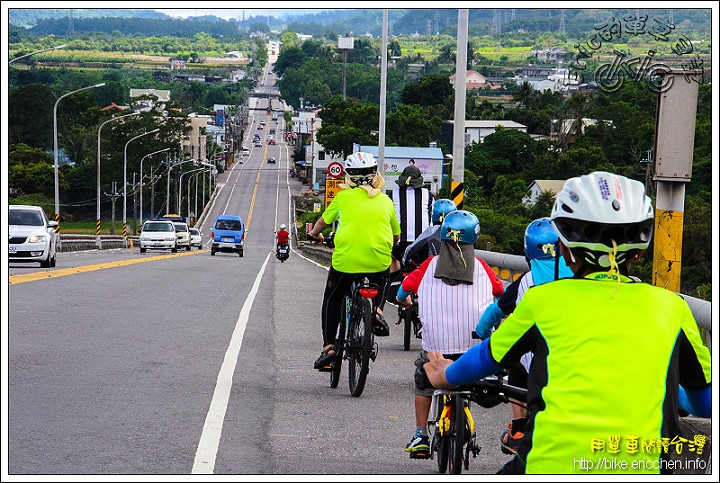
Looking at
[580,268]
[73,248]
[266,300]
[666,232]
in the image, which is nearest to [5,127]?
[580,268]

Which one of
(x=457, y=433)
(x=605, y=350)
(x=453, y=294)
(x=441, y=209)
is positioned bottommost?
(x=457, y=433)

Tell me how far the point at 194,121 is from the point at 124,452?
158990 millimetres

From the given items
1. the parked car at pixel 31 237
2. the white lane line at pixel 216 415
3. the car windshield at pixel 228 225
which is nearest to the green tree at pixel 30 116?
the car windshield at pixel 228 225

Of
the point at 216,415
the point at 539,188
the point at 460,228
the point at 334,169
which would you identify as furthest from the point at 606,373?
the point at 539,188

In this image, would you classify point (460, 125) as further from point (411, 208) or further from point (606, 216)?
point (606, 216)

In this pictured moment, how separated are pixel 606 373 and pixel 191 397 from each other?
19.6ft

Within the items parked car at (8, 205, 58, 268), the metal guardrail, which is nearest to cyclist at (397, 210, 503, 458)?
parked car at (8, 205, 58, 268)

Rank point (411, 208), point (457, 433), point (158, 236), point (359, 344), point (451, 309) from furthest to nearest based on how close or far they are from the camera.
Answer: point (158, 236) < point (411, 208) < point (359, 344) < point (451, 309) < point (457, 433)

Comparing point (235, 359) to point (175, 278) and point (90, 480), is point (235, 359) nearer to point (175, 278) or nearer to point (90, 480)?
point (90, 480)

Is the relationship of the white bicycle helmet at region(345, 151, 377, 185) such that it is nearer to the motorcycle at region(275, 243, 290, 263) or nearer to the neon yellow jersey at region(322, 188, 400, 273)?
the neon yellow jersey at region(322, 188, 400, 273)

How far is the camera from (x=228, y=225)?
157ft

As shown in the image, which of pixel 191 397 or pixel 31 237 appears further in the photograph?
pixel 31 237

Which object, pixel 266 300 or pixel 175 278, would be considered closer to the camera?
pixel 266 300

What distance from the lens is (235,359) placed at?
36.6 ft
